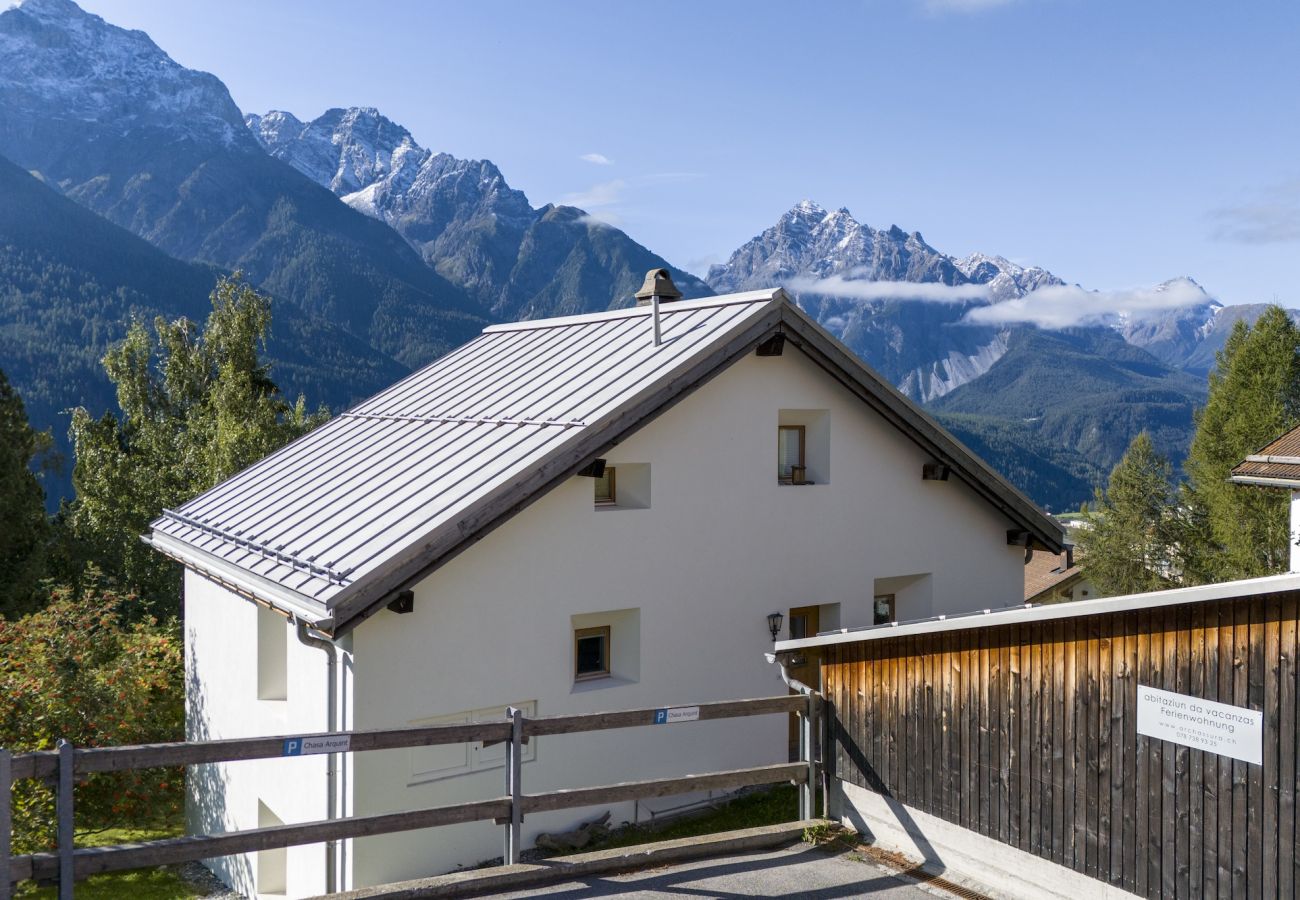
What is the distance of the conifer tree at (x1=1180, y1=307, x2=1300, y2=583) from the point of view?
41438mm

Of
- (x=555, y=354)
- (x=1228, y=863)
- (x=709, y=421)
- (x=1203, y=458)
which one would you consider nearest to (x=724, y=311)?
(x=709, y=421)

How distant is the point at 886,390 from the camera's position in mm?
13766

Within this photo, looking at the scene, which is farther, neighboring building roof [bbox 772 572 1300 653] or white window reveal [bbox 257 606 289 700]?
white window reveal [bbox 257 606 289 700]

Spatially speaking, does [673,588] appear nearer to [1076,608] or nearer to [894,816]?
[894,816]

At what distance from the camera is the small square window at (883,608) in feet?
49.0

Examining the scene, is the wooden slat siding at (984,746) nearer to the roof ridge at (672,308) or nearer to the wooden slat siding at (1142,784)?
the wooden slat siding at (1142,784)

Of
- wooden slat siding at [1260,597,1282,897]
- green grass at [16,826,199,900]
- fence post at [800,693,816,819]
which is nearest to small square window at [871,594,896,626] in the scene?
fence post at [800,693,816,819]

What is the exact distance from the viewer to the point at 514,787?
772cm

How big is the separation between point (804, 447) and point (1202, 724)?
7.93m

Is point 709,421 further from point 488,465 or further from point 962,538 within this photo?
point 962,538

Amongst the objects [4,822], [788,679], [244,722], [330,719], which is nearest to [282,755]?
[4,822]

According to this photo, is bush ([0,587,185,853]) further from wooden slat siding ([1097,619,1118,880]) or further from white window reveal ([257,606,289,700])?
wooden slat siding ([1097,619,1118,880])

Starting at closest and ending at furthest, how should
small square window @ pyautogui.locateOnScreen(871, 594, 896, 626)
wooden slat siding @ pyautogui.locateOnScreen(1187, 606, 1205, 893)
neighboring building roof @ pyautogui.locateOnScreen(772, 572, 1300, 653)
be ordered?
neighboring building roof @ pyautogui.locateOnScreen(772, 572, 1300, 653) → wooden slat siding @ pyautogui.locateOnScreen(1187, 606, 1205, 893) → small square window @ pyautogui.locateOnScreen(871, 594, 896, 626)

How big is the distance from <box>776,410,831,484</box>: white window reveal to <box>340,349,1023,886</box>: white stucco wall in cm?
12
